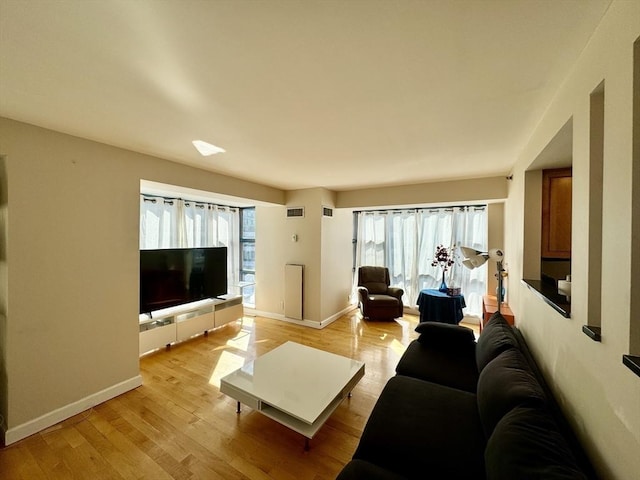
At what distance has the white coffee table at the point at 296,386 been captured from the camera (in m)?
1.78

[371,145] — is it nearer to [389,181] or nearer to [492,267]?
[389,181]

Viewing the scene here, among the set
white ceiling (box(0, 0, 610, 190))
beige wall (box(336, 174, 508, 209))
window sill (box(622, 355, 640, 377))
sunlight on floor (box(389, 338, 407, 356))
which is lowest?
sunlight on floor (box(389, 338, 407, 356))

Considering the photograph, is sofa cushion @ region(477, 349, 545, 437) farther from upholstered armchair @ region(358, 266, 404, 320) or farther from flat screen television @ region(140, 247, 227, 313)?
flat screen television @ region(140, 247, 227, 313)

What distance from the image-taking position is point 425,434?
4.45 feet

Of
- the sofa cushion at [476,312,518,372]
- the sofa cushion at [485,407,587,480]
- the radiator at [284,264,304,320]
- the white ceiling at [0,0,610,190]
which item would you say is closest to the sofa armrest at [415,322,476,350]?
the sofa cushion at [476,312,518,372]

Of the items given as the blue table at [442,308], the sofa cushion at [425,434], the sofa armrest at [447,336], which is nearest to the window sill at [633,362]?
the sofa cushion at [425,434]

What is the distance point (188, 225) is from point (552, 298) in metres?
4.65

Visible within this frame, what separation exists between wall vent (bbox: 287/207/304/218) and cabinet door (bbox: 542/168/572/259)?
10.5 ft

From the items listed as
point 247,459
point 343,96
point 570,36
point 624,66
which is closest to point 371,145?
point 343,96

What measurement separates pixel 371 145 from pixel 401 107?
2.23ft

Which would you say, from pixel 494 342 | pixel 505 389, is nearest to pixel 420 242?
pixel 494 342

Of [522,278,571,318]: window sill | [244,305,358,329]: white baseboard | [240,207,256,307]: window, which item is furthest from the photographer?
[240,207,256,307]: window

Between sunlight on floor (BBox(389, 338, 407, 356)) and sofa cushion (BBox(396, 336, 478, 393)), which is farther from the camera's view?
sunlight on floor (BBox(389, 338, 407, 356))

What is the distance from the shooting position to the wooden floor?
162 cm
